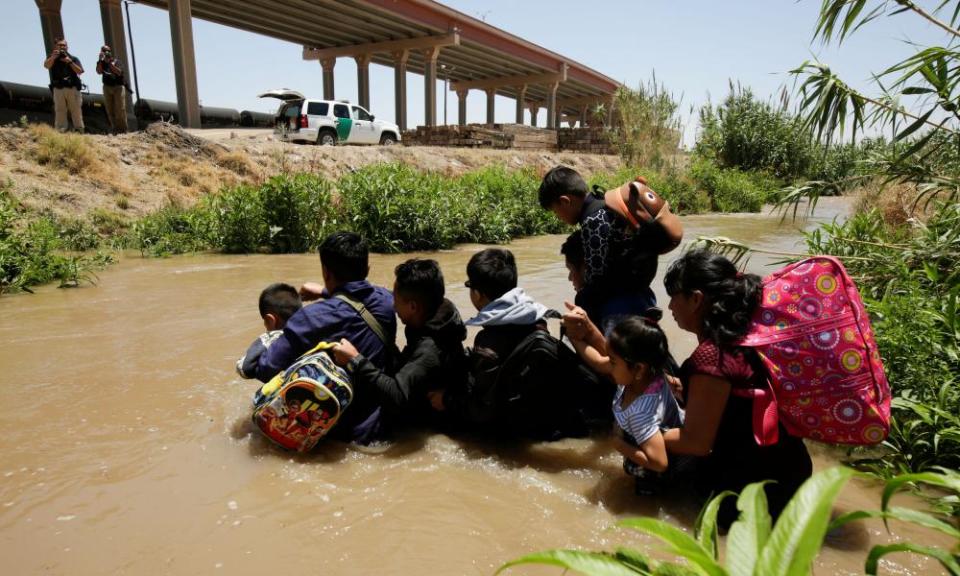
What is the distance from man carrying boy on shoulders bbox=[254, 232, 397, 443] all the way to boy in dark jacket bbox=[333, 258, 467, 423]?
0.08 metres

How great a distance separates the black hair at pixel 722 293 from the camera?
205 centimetres

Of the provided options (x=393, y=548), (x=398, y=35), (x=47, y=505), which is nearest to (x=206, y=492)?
(x=47, y=505)

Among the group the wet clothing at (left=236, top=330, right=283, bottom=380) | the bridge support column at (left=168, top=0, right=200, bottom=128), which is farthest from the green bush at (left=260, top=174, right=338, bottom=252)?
the bridge support column at (left=168, top=0, right=200, bottom=128)

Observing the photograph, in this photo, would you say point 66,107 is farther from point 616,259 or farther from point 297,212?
point 616,259

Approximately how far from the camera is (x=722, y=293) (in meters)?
2.08

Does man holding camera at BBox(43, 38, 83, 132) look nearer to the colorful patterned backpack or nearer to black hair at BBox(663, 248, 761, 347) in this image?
the colorful patterned backpack

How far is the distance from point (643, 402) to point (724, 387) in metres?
0.36

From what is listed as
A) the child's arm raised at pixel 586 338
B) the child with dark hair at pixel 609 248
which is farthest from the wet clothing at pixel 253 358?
the child with dark hair at pixel 609 248

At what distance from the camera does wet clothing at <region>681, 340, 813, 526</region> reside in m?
2.03

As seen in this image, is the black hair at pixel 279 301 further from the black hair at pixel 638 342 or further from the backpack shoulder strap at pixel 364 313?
the black hair at pixel 638 342

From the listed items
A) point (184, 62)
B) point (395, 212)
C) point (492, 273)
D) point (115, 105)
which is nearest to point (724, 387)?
point (492, 273)

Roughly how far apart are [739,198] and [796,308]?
17.4m

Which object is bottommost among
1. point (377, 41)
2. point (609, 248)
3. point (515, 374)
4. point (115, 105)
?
point (515, 374)

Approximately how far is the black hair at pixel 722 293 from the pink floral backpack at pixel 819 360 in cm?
5
